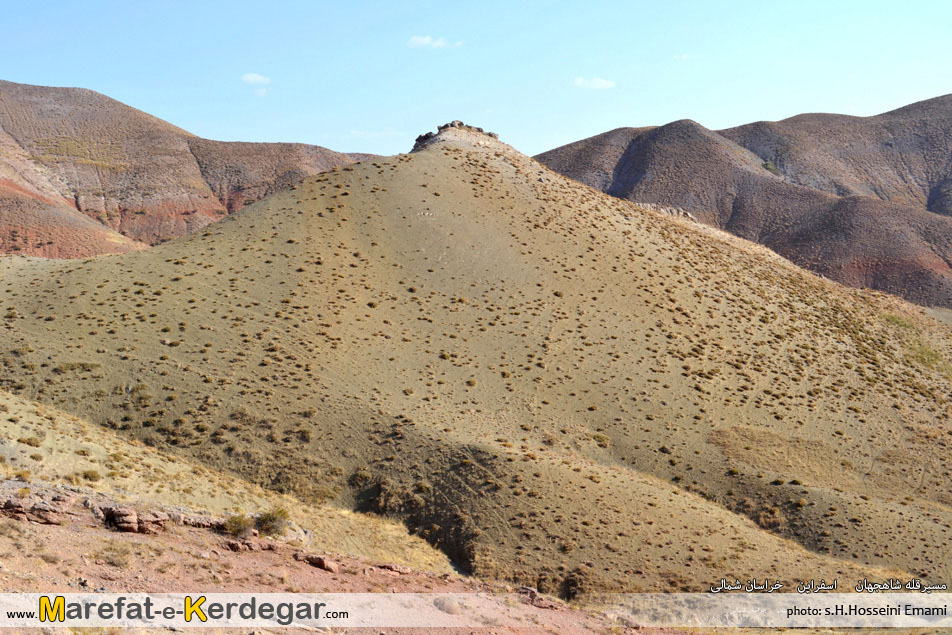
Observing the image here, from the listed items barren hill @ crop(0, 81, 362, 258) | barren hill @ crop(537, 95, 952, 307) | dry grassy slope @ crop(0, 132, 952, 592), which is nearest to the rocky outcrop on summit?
dry grassy slope @ crop(0, 132, 952, 592)

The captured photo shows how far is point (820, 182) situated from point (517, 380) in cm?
14430

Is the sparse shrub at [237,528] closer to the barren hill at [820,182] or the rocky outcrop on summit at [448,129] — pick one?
the rocky outcrop on summit at [448,129]

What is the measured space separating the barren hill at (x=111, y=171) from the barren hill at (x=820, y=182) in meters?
76.0

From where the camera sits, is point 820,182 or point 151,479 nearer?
point 151,479

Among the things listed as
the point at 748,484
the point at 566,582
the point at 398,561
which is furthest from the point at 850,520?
the point at 398,561

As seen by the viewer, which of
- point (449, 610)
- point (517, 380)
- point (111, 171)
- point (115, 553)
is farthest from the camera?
point (111, 171)

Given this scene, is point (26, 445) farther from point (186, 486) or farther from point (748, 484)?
point (748, 484)

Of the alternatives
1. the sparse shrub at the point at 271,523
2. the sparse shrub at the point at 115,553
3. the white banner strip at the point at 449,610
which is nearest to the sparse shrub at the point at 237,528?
the sparse shrub at the point at 271,523

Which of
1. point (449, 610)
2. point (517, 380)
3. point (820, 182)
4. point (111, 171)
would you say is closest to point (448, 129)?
point (517, 380)

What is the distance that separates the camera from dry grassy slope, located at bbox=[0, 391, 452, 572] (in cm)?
2552

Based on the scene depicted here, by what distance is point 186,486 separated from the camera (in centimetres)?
2842

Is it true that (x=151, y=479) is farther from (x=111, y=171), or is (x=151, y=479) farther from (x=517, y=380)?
(x=111, y=171)

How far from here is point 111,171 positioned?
13500 cm

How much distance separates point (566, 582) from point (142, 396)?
2238 cm
